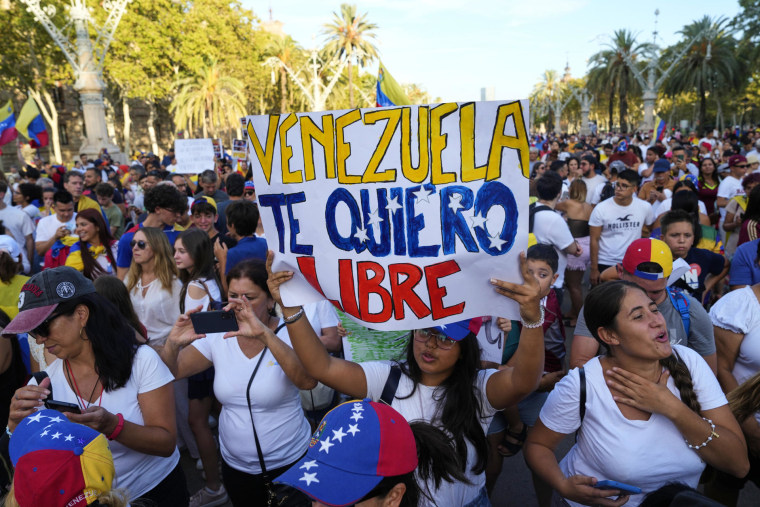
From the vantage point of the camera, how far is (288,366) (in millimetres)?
2398

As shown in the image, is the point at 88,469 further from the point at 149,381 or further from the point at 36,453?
the point at 149,381

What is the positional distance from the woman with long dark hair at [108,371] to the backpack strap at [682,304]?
8.95 feet

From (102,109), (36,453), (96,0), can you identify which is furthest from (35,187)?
(96,0)

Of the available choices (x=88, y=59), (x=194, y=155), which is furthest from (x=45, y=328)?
(x=88, y=59)

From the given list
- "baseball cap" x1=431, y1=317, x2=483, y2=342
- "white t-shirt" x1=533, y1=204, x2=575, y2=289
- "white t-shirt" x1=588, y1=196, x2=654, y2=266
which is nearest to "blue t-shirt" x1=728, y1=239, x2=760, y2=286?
"white t-shirt" x1=533, y1=204, x2=575, y2=289

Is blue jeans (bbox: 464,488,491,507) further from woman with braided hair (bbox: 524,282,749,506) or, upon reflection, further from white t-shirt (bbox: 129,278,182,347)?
white t-shirt (bbox: 129,278,182,347)

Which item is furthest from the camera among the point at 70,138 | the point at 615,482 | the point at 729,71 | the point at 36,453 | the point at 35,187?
the point at 70,138

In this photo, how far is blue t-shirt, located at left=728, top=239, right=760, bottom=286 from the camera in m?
3.54

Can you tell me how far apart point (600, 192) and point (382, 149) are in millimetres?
7126

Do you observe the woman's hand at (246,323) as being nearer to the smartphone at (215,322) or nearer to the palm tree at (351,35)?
the smartphone at (215,322)

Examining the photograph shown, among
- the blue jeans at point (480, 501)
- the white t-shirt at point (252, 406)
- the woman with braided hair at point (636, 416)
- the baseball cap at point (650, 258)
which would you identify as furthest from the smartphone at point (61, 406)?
the baseball cap at point (650, 258)

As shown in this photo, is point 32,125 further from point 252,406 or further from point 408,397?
point 408,397

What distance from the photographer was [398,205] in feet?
6.88

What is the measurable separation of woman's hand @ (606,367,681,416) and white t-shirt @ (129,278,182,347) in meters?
3.03
